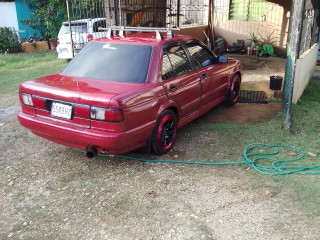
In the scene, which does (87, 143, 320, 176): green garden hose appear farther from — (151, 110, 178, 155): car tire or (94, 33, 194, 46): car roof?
(94, 33, 194, 46): car roof

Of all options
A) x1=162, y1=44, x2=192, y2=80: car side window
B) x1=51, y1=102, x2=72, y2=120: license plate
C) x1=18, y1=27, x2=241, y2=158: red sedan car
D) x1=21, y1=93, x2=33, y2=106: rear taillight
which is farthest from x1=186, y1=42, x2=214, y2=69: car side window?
x1=21, y1=93, x2=33, y2=106: rear taillight

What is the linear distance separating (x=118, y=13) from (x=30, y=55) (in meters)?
6.24

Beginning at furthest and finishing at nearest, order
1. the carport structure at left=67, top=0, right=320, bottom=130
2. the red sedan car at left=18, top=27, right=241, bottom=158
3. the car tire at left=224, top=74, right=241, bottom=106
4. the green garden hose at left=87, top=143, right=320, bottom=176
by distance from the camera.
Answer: the carport structure at left=67, top=0, right=320, bottom=130, the car tire at left=224, top=74, right=241, bottom=106, the green garden hose at left=87, top=143, right=320, bottom=176, the red sedan car at left=18, top=27, right=241, bottom=158

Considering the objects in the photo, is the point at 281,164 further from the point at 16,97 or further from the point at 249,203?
the point at 16,97

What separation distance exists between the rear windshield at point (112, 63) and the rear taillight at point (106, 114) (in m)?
0.63

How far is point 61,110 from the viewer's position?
3713 millimetres

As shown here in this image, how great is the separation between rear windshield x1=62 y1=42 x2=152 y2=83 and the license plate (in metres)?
0.61

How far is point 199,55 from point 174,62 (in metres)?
0.84

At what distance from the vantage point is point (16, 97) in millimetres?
7379

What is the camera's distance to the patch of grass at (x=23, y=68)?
8.58m

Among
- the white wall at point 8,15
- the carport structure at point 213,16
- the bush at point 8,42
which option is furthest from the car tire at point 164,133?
the white wall at point 8,15

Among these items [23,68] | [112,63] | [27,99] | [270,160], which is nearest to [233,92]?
[270,160]

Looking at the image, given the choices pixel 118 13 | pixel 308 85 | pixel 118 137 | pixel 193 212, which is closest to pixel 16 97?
pixel 118 13

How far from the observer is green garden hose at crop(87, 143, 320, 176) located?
3943 millimetres
